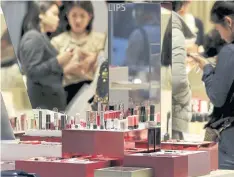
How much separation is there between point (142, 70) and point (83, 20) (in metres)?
1.31

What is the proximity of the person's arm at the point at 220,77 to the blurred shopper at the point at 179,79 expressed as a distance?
0.21m

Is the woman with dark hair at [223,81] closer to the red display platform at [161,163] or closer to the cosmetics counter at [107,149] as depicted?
the cosmetics counter at [107,149]

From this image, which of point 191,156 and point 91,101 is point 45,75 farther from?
point 191,156

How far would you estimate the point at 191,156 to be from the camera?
5.36 m

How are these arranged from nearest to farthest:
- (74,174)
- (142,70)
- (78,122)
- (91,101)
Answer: (74,174) < (78,122) < (142,70) < (91,101)

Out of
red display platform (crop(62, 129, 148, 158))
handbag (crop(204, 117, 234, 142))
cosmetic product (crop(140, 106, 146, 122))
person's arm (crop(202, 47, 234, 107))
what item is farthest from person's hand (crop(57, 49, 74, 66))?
red display platform (crop(62, 129, 148, 158))

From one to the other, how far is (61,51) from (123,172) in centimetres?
472

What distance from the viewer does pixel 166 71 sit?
8672 millimetres

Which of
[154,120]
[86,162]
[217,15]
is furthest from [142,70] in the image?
[86,162]

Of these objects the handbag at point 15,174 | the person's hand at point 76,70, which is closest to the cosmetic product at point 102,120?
the handbag at point 15,174

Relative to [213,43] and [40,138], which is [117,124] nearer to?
[40,138]

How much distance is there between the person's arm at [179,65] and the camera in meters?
8.77

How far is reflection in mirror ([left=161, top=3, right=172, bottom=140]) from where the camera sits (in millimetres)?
8617

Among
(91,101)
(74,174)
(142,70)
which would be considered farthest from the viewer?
(91,101)
